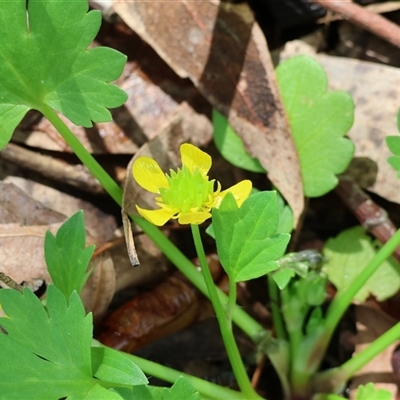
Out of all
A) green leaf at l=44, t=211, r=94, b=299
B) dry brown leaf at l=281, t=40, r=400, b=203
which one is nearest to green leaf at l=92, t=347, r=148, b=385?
green leaf at l=44, t=211, r=94, b=299

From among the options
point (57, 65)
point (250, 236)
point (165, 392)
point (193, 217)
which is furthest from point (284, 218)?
point (57, 65)

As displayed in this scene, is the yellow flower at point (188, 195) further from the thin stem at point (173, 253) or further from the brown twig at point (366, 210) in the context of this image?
the brown twig at point (366, 210)

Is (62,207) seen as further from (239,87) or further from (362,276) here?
(362,276)

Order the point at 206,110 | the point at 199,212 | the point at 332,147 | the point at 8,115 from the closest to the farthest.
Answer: the point at 199,212 → the point at 8,115 → the point at 332,147 → the point at 206,110

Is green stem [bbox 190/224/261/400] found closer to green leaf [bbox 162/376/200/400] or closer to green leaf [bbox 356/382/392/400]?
green leaf [bbox 162/376/200/400]

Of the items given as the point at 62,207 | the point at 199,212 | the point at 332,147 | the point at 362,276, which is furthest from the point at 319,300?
the point at 62,207

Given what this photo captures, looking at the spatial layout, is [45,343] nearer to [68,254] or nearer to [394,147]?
[68,254]
